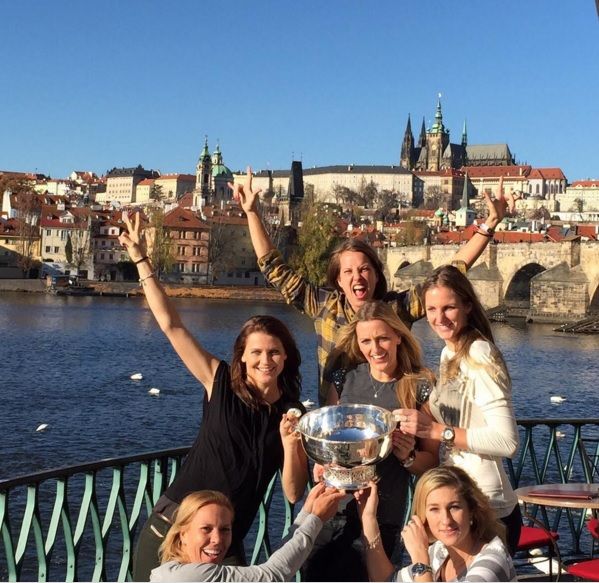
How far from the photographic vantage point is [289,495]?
292cm

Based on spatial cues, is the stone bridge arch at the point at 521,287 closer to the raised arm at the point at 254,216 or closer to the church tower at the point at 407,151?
the raised arm at the point at 254,216

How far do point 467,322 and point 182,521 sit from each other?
1.05 m

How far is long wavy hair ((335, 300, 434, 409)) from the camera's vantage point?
2.96 metres

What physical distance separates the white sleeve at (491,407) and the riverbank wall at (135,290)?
55.0 meters

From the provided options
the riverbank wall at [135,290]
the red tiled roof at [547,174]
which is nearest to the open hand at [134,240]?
the riverbank wall at [135,290]

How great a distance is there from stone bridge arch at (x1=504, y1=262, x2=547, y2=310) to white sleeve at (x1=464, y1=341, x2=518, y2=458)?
49.7 meters

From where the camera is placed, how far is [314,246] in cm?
5847

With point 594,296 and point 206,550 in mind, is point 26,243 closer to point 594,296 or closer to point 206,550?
point 594,296

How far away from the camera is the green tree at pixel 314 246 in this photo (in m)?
57.9

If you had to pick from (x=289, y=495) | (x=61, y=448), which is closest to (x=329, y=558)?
(x=289, y=495)

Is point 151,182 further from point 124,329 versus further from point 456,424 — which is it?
point 456,424

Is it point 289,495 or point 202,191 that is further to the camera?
point 202,191

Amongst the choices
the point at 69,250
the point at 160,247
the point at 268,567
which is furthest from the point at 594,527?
the point at 69,250

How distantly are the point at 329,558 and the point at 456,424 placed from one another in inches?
21.3
